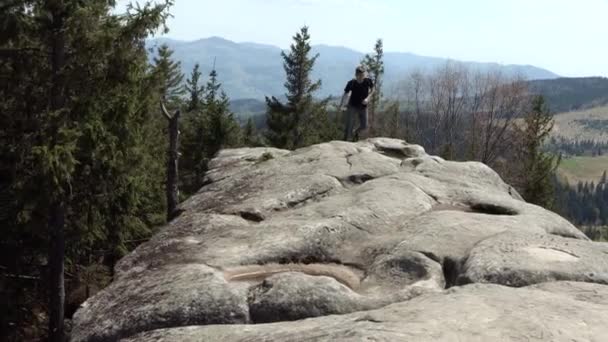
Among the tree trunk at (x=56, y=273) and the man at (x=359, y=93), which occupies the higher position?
the man at (x=359, y=93)

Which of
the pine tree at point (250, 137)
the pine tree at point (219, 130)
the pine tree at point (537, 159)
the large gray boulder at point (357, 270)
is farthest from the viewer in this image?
the pine tree at point (250, 137)

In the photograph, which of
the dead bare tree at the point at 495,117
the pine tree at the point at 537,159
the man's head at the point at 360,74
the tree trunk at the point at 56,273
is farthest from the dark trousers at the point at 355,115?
the dead bare tree at the point at 495,117

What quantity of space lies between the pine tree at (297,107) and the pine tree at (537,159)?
61.1 ft

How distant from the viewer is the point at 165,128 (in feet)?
172

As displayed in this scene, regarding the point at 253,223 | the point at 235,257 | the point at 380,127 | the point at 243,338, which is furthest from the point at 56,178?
the point at 380,127

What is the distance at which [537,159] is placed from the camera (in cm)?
4416

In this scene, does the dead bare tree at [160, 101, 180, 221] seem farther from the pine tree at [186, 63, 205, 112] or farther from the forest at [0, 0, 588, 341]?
the pine tree at [186, 63, 205, 112]

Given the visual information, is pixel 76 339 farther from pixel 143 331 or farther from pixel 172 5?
pixel 172 5

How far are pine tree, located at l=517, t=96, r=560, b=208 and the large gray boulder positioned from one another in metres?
29.2

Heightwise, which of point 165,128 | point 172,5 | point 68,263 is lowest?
point 68,263

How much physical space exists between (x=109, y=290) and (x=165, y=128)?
43289 mm

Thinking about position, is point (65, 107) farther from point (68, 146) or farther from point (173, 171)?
point (173, 171)

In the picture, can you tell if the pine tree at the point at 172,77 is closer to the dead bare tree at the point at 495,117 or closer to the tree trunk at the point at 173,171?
the dead bare tree at the point at 495,117

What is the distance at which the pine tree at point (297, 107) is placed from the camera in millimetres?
53250
